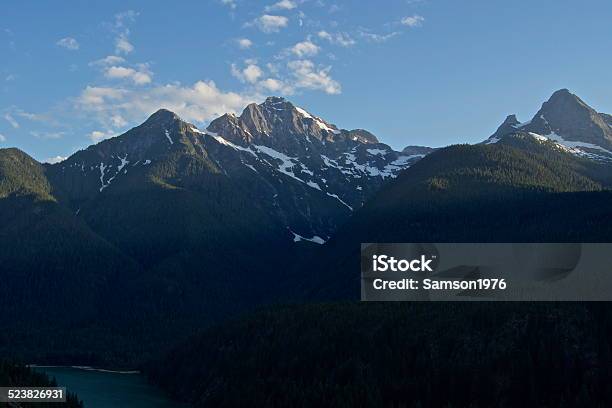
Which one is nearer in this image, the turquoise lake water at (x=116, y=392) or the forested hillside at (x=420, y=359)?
the forested hillside at (x=420, y=359)

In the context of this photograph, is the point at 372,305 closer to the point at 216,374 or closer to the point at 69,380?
the point at 216,374

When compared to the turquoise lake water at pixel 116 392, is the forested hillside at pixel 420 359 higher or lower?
higher

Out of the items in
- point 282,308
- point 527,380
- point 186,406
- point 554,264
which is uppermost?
point 554,264

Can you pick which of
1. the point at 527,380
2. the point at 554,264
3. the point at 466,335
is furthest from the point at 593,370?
the point at 554,264

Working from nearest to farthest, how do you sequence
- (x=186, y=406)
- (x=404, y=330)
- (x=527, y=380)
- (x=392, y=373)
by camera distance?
(x=527, y=380) → (x=392, y=373) → (x=404, y=330) → (x=186, y=406)

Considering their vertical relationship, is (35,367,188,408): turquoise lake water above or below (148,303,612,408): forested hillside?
below

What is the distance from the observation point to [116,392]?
6811 inches

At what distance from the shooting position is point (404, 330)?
490 feet

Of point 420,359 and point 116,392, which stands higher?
point 420,359

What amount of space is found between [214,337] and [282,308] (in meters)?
20.3

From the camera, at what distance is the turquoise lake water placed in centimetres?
15700

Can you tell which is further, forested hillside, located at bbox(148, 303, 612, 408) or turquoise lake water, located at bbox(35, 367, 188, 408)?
turquoise lake water, located at bbox(35, 367, 188, 408)

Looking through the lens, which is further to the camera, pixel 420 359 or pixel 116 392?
pixel 116 392

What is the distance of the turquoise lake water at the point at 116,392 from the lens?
157 metres
